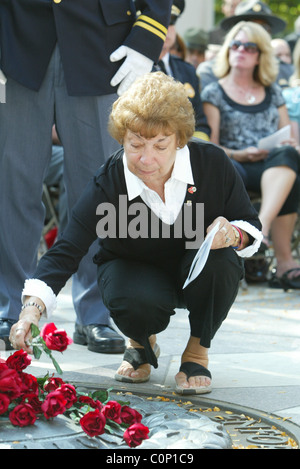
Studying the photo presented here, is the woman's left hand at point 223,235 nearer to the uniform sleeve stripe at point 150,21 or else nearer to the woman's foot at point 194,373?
the woman's foot at point 194,373

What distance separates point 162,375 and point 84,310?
2.01 ft

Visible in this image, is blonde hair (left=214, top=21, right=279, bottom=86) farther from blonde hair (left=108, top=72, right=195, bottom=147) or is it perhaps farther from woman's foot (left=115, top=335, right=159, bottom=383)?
woman's foot (left=115, top=335, right=159, bottom=383)

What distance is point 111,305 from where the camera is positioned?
127 inches

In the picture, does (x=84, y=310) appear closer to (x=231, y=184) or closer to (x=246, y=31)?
(x=231, y=184)

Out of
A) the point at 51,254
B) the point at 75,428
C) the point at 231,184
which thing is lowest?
the point at 75,428

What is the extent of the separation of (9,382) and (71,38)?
1722 millimetres

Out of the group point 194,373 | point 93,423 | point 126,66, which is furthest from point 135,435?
point 126,66

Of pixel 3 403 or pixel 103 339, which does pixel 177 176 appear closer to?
pixel 103 339

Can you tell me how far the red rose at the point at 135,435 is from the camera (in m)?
2.25

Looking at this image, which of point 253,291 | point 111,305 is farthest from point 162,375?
point 253,291

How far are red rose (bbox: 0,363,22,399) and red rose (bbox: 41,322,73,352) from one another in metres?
0.13

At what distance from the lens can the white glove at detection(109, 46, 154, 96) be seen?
3.66 meters

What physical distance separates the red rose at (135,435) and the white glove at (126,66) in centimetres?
178

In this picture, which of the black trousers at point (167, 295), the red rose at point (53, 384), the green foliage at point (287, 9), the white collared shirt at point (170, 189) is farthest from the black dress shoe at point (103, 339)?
the green foliage at point (287, 9)
